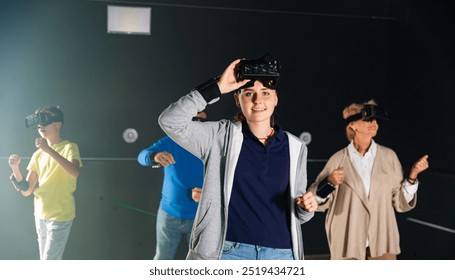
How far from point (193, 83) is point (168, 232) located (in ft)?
2.60

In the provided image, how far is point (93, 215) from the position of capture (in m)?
3.17

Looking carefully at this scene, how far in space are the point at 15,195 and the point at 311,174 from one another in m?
1.52

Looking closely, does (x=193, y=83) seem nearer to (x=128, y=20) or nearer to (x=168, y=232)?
(x=128, y=20)

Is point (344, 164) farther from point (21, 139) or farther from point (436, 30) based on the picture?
point (21, 139)

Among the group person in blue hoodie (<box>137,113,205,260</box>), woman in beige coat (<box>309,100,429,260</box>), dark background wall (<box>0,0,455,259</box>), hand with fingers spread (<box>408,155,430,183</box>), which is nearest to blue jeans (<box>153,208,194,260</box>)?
person in blue hoodie (<box>137,113,205,260</box>)

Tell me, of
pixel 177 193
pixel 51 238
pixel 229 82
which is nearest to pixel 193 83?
pixel 177 193

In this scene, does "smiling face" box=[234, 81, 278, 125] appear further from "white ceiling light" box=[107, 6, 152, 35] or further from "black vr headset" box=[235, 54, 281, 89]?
"white ceiling light" box=[107, 6, 152, 35]

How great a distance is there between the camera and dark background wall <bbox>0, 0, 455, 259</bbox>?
305 centimetres

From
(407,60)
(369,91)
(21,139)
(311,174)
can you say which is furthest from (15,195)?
(407,60)

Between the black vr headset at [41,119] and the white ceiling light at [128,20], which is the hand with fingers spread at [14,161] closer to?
the black vr headset at [41,119]

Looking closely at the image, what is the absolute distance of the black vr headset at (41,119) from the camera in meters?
3.01

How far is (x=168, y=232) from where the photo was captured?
2.95 m

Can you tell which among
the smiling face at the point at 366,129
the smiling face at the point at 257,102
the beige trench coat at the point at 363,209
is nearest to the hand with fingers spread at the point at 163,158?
the smiling face at the point at 257,102

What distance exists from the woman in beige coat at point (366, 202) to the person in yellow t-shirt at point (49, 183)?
119 cm
